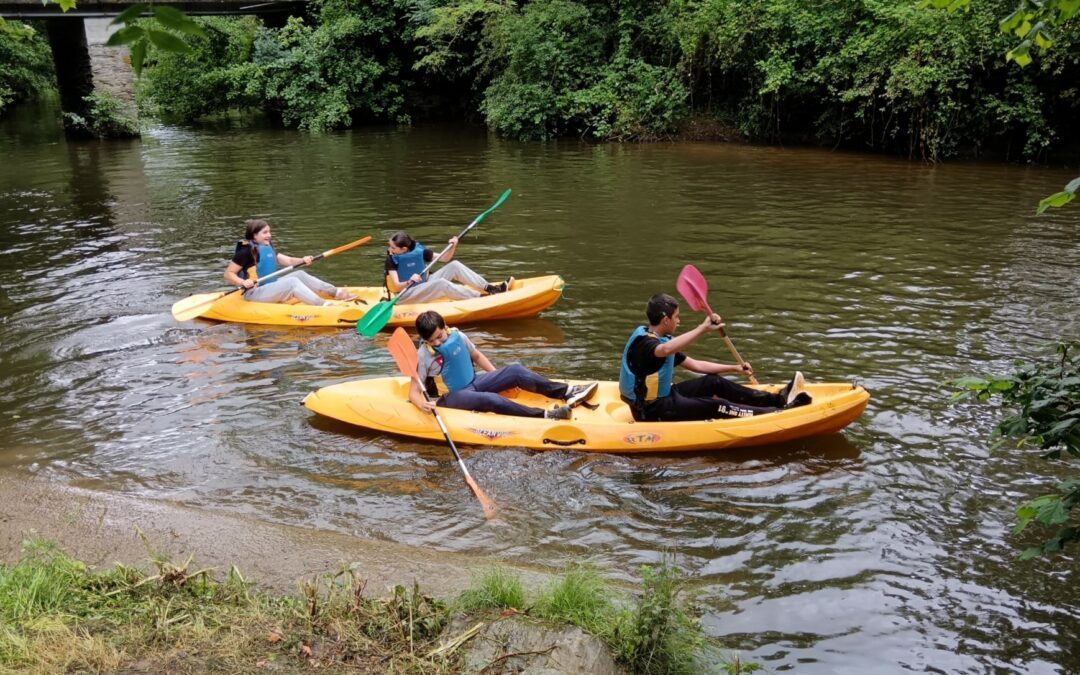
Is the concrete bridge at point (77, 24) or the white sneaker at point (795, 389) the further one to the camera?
the concrete bridge at point (77, 24)

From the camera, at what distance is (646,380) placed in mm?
6078

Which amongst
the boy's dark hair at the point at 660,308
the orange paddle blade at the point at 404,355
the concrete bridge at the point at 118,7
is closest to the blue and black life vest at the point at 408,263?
the orange paddle blade at the point at 404,355

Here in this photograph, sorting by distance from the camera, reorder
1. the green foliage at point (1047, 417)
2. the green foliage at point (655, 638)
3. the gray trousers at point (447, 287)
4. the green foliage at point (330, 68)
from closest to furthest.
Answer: the green foliage at point (1047, 417) → the green foliage at point (655, 638) → the gray trousers at point (447, 287) → the green foliage at point (330, 68)

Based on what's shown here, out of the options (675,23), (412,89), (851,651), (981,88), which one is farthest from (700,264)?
(412,89)

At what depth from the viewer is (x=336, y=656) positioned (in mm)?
3154

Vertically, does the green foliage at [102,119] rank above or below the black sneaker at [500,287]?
above

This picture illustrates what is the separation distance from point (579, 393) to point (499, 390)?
624mm

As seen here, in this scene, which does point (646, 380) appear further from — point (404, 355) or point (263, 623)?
point (263, 623)

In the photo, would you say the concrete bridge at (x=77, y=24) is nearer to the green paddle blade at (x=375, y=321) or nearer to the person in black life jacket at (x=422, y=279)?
the person in black life jacket at (x=422, y=279)

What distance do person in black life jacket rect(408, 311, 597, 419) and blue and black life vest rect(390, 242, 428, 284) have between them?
8.99 feet

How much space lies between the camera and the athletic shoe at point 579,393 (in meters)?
6.40

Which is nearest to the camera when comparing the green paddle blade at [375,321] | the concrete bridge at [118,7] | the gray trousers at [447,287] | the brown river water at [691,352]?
the brown river water at [691,352]

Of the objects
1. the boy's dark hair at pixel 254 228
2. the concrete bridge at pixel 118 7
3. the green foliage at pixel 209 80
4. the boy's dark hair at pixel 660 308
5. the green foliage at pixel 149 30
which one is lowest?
the boy's dark hair at pixel 660 308

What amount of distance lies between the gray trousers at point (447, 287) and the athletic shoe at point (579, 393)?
2.86m
